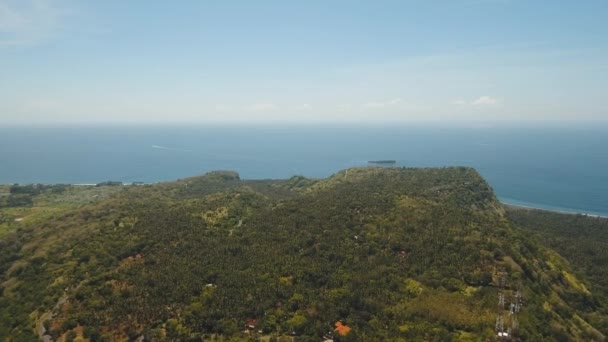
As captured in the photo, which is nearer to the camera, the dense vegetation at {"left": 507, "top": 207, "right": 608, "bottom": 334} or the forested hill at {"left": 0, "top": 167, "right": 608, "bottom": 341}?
the forested hill at {"left": 0, "top": 167, "right": 608, "bottom": 341}

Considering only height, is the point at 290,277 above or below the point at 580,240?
above

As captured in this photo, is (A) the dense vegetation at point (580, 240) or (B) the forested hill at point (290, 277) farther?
(A) the dense vegetation at point (580, 240)

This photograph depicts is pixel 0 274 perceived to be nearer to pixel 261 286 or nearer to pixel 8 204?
pixel 261 286

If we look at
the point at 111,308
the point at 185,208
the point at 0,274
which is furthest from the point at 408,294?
the point at 0,274

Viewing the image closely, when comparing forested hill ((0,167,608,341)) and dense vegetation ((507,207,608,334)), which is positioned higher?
forested hill ((0,167,608,341))

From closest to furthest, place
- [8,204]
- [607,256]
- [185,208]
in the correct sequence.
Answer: [185,208] < [607,256] < [8,204]

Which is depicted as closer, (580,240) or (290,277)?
(290,277)

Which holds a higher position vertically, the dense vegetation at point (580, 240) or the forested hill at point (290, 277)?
the forested hill at point (290, 277)

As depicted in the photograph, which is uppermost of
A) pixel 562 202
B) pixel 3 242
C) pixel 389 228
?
pixel 389 228
